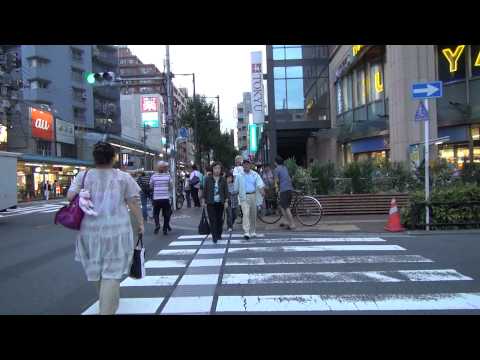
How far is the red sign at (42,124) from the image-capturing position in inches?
1550

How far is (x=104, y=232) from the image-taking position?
392 centimetres

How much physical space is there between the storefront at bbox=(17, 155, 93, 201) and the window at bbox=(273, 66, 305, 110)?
1607 cm

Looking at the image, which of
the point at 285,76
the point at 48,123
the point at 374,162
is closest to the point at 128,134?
the point at 48,123

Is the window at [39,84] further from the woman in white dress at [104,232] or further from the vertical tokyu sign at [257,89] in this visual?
the woman in white dress at [104,232]

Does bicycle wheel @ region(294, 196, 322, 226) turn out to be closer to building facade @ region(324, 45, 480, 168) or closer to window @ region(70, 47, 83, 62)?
building facade @ region(324, 45, 480, 168)

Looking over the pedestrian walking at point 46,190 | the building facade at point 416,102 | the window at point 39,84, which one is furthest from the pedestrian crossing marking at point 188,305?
the window at point 39,84

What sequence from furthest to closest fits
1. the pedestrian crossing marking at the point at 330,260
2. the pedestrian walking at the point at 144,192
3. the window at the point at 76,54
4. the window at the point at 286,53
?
the window at the point at 76,54
the window at the point at 286,53
the pedestrian walking at the point at 144,192
the pedestrian crossing marking at the point at 330,260

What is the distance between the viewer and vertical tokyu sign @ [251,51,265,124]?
101ft

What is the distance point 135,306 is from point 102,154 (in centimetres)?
200

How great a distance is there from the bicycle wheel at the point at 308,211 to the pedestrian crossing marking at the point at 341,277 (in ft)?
17.1

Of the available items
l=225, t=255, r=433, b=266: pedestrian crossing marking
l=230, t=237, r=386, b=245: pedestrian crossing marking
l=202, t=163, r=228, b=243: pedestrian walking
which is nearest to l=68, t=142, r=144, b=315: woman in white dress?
l=225, t=255, r=433, b=266: pedestrian crossing marking

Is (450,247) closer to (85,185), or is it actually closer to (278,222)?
(278,222)

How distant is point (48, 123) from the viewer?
42062mm
